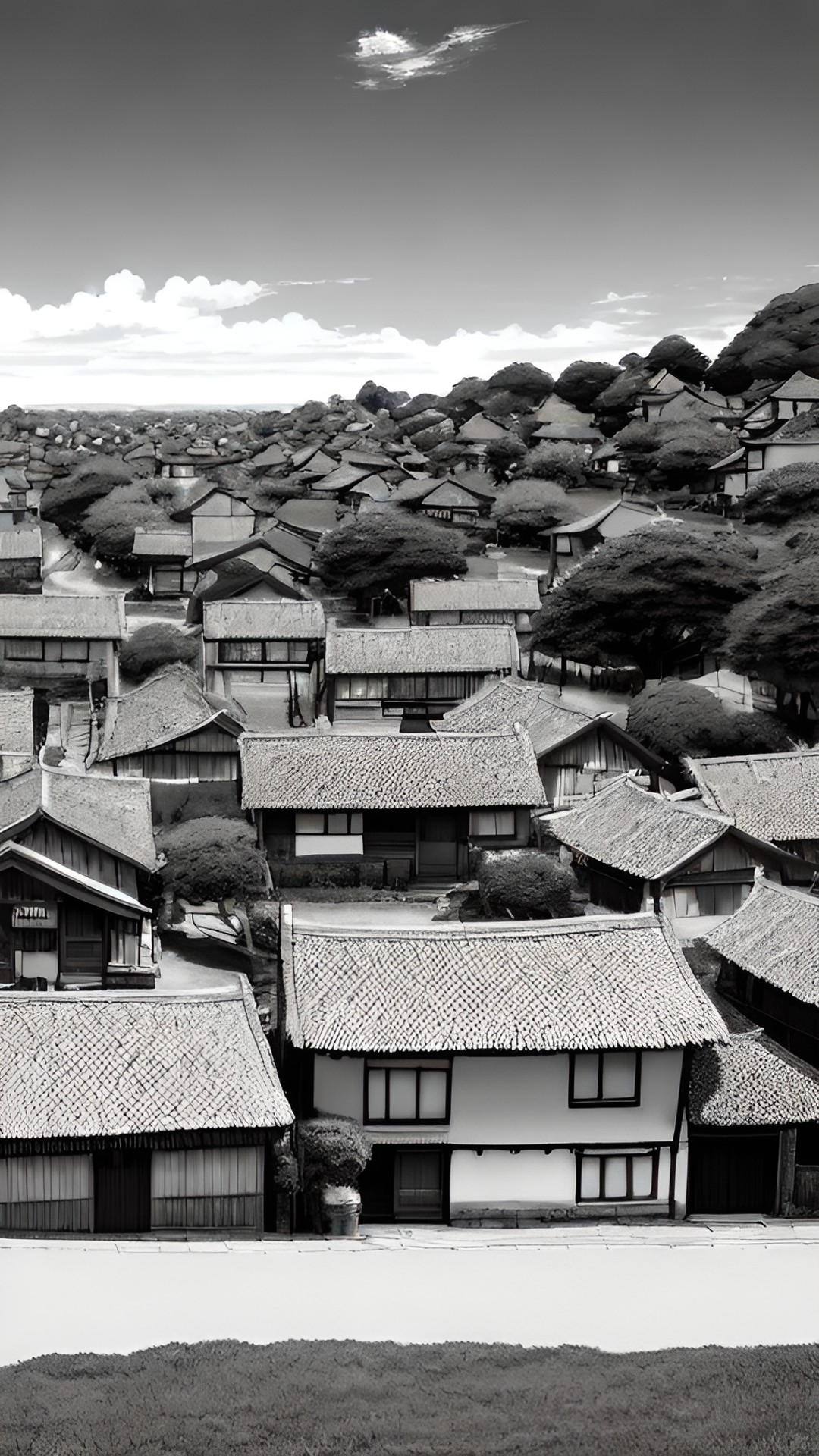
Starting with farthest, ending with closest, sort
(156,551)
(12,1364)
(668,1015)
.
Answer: (156,551) → (668,1015) → (12,1364)

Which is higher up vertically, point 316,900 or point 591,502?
point 591,502

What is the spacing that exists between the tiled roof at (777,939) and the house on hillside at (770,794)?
658 centimetres

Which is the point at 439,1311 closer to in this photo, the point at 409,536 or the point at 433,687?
the point at 433,687

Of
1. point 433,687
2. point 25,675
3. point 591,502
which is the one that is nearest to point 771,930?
point 433,687

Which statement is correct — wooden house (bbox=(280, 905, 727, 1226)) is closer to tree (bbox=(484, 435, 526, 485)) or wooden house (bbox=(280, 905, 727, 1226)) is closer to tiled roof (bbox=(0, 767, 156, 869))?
tiled roof (bbox=(0, 767, 156, 869))

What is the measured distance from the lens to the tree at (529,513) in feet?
221

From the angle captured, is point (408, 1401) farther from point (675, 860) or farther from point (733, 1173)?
point (675, 860)

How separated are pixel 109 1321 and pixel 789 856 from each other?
20173 millimetres

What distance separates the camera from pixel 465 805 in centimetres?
3353

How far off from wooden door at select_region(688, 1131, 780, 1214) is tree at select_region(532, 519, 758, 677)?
1107 inches

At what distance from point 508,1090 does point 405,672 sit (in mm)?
27887

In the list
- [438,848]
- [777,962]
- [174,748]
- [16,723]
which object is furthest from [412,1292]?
[16,723]

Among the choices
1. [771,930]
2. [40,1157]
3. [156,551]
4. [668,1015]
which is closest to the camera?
[40,1157]

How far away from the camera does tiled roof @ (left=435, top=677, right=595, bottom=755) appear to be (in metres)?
37.8
